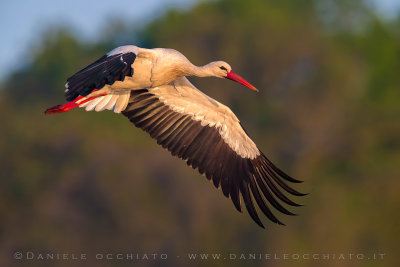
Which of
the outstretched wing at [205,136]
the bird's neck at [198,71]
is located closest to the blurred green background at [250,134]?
the outstretched wing at [205,136]

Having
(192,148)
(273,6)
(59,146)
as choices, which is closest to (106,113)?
(59,146)

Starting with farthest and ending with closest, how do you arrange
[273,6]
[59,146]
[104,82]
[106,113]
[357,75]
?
[273,6]
[357,75]
[106,113]
[59,146]
[104,82]

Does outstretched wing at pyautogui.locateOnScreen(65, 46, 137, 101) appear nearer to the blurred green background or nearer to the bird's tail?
the bird's tail

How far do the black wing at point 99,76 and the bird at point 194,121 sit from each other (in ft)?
3.38

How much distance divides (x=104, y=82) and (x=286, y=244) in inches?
565

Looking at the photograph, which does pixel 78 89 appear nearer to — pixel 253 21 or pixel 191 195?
pixel 191 195

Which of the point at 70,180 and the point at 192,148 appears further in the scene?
the point at 70,180

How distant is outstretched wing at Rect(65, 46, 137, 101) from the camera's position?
359 inches

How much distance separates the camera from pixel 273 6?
42906 millimetres

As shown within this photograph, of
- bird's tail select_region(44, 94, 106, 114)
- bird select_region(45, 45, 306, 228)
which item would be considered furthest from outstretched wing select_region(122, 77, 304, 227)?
bird's tail select_region(44, 94, 106, 114)

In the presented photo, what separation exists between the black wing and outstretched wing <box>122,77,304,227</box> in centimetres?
193

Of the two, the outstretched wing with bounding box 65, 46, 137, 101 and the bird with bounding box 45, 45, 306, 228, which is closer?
the outstretched wing with bounding box 65, 46, 137, 101

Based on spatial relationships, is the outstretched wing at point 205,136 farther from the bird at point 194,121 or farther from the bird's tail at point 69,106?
the bird's tail at point 69,106

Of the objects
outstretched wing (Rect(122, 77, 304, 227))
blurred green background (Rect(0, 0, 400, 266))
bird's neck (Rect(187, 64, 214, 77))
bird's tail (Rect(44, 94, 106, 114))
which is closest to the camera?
bird's neck (Rect(187, 64, 214, 77))
